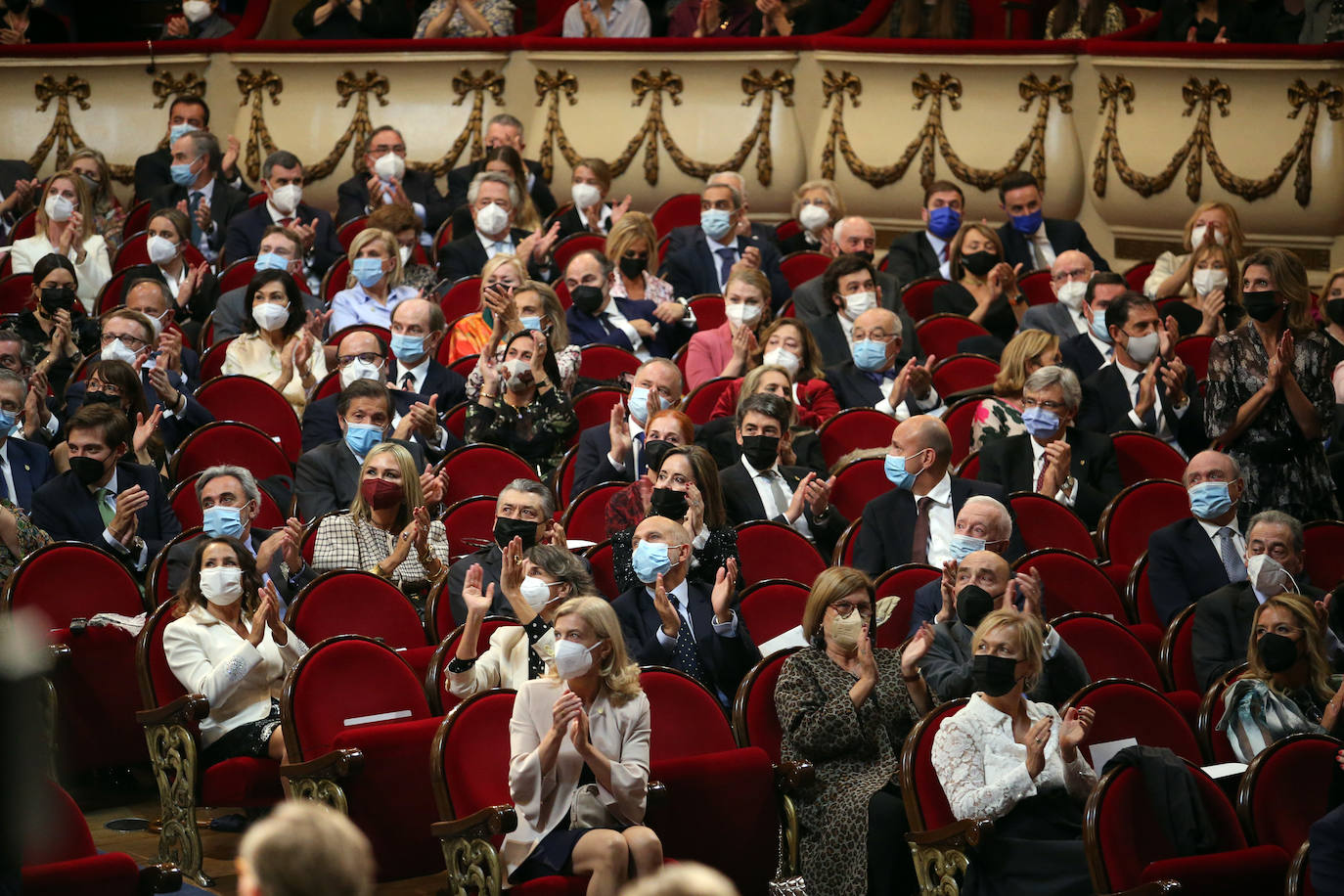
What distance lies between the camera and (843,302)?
6.27 metres

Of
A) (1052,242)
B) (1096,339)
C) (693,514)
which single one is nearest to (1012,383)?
(1096,339)

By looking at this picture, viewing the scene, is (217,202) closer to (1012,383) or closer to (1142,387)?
(1012,383)

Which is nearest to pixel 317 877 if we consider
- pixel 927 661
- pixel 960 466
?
pixel 927 661

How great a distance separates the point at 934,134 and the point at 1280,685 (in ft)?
14.7

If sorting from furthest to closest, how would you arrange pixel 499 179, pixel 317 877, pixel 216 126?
pixel 216 126 < pixel 499 179 < pixel 317 877

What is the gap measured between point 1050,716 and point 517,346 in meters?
2.30

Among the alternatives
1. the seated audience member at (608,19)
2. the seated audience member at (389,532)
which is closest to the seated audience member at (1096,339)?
the seated audience member at (389,532)

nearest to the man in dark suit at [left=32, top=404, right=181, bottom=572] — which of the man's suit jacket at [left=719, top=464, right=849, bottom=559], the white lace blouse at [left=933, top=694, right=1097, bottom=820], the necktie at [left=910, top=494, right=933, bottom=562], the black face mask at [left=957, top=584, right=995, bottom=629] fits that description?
the man's suit jacket at [left=719, top=464, right=849, bottom=559]

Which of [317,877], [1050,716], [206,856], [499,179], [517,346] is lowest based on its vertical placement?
[206,856]

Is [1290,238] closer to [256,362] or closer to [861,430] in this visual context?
[861,430]

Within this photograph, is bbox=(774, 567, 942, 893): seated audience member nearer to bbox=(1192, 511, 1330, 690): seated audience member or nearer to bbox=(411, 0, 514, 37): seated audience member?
bbox=(1192, 511, 1330, 690): seated audience member

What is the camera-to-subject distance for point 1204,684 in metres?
4.27

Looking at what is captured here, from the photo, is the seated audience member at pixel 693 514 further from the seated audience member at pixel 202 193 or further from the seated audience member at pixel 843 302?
the seated audience member at pixel 202 193

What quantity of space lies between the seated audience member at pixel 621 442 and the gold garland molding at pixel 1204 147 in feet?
11.0
